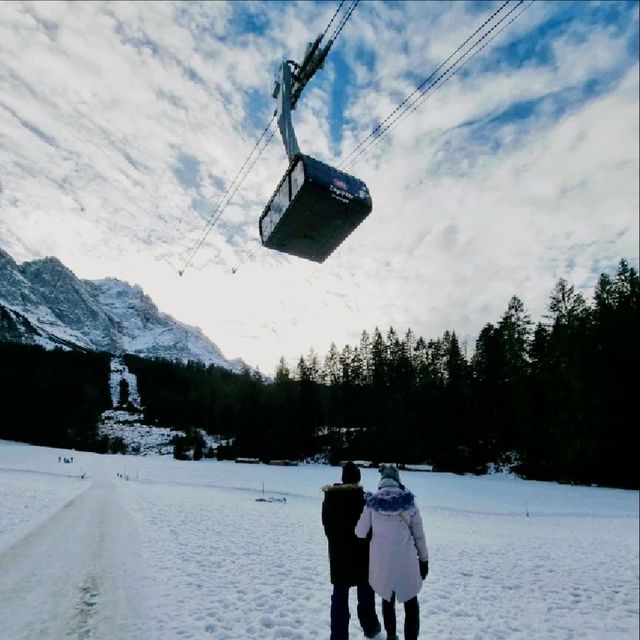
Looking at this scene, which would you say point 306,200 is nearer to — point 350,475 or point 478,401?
point 350,475

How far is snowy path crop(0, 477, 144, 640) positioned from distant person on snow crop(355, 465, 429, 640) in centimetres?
324

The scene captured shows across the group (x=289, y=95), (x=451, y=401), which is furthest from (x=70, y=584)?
(x=451, y=401)

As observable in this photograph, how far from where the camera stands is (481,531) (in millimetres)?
16344

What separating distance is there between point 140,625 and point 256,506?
645 inches

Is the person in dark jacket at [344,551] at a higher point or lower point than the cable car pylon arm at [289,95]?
lower

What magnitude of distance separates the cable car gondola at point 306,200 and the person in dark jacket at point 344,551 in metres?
7.86

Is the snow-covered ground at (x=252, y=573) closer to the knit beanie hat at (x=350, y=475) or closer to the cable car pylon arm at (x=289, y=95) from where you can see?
the knit beanie hat at (x=350, y=475)

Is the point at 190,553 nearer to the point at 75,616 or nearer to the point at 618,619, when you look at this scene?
the point at 75,616

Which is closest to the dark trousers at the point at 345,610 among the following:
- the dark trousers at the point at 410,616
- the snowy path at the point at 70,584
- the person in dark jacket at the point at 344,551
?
the person in dark jacket at the point at 344,551

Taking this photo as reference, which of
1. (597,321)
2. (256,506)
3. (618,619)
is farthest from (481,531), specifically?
(597,321)

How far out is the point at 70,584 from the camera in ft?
24.1

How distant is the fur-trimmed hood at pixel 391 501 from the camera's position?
4879 mm

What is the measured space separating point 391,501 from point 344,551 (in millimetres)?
943

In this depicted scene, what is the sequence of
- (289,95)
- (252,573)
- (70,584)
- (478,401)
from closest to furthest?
(70,584)
(252,573)
(289,95)
(478,401)
